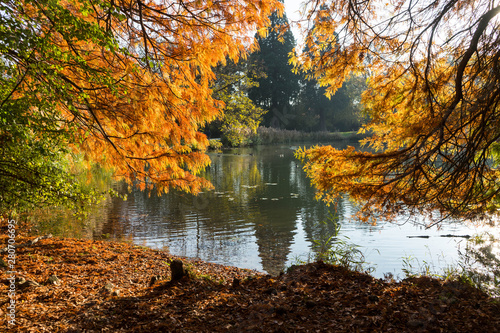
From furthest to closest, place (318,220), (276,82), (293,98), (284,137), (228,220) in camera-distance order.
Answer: (293,98) → (276,82) → (284,137) → (228,220) → (318,220)

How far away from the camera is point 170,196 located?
13.0 meters

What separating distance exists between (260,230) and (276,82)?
39303mm

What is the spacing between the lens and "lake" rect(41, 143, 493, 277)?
21.5 ft

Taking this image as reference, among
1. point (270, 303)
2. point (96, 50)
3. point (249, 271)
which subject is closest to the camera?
point (270, 303)

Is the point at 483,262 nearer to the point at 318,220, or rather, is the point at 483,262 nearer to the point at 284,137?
the point at 318,220

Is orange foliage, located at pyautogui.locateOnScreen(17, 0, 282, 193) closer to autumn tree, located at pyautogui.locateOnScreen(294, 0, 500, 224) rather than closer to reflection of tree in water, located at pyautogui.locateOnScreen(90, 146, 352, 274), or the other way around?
autumn tree, located at pyautogui.locateOnScreen(294, 0, 500, 224)

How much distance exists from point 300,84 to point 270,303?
46.8 meters

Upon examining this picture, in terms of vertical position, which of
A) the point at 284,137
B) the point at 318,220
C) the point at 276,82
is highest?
the point at 276,82

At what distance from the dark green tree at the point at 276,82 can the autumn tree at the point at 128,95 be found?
38.4m

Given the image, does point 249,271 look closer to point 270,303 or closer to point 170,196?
point 270,303

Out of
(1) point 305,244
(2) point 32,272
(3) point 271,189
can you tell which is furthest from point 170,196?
(2) point 32,272

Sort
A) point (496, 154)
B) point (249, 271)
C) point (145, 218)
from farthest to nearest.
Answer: point (145, 218) → point (249, 271) → point (496, 154)

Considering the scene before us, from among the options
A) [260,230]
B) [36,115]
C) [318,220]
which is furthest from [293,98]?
[36,115]

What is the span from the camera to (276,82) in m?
45.2
